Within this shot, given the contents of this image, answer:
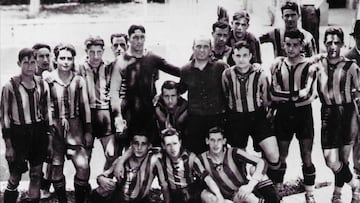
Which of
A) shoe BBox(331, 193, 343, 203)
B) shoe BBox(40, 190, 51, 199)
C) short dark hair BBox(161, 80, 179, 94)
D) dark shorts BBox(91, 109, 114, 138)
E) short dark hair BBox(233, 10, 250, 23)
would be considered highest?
short dark hair BBox(233, 10, 250, 23)

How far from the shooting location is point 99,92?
261cm

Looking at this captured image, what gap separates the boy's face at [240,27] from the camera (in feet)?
8.46

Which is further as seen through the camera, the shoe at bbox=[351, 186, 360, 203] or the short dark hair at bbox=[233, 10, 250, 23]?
the shoe at bbox=[351, 186, 360, 203]

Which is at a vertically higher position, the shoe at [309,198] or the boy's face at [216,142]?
the boy's face at [216,142]

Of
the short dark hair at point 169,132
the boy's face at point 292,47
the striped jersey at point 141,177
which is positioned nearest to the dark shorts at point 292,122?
the boy's face at point 292,47

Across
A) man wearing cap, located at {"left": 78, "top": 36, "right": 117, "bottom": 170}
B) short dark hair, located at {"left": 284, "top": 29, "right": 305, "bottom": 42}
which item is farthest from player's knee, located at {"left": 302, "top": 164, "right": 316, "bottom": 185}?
man wearing cap, located at {"left": 78, "top": 36, "right": 117, "bottom": 170}

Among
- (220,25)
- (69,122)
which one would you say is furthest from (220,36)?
(69,122)

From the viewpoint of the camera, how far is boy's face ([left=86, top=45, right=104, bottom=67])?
258cm

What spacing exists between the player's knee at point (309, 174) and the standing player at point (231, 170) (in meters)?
0.19

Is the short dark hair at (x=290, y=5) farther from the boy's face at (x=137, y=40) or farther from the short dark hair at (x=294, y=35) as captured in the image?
the boy's face at (x=137, y=40)

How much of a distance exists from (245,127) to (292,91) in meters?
0.27

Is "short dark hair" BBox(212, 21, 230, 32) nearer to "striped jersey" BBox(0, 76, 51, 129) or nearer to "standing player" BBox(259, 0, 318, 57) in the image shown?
"standing player" BBox(259, 0, 318, 57)

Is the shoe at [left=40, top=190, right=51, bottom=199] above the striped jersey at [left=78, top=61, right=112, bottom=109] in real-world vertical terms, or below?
below

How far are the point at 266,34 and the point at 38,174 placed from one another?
3.94 ft
